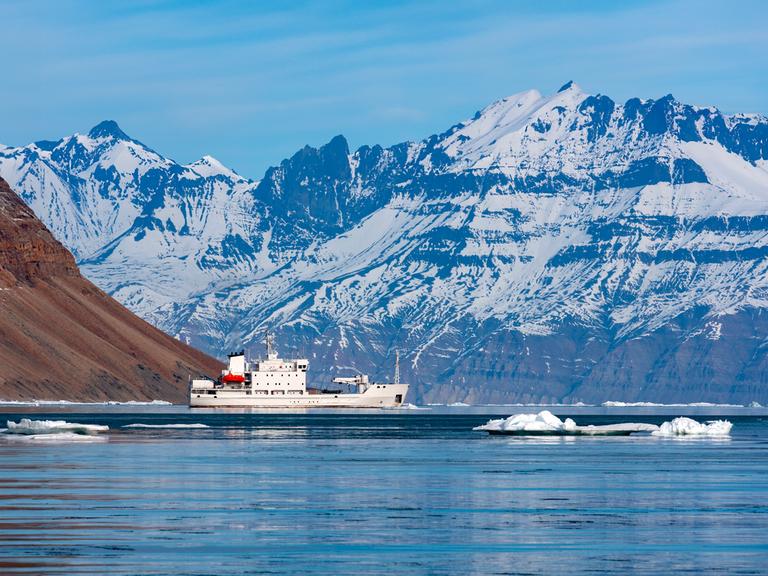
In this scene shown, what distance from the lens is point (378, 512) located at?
3273 inches

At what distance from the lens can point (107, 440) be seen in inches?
6275

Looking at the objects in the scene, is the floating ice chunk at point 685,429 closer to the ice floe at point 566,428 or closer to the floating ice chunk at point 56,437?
the ice floe at point 566,428

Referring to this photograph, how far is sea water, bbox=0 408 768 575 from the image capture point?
2569 inches

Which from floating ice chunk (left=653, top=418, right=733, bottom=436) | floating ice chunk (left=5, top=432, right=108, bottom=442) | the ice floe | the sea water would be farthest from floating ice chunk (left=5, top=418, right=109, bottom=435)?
floating ice chunk (left=653, top=418, right=733, bottom=436)

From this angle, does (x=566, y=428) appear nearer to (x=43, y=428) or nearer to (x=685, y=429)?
(x=685, y=429)

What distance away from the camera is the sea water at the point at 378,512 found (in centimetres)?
6525

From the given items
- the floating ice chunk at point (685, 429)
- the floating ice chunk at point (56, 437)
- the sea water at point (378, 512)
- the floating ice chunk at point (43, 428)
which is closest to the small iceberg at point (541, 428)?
the floating ice chunk at point (685, 429)

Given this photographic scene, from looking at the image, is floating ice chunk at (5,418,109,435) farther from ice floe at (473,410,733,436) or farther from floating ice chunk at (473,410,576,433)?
ice floe at (473,410,733,436)

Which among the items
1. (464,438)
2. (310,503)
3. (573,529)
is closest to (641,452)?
(464,438)

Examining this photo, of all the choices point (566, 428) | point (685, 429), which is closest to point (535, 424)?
point (566, 428)

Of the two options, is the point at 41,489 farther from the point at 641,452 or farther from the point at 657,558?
the point at 641,452

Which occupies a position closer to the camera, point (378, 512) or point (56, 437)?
point (378, 512)

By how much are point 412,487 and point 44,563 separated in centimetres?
3891

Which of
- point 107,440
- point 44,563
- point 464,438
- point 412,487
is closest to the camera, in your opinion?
point 44,563
